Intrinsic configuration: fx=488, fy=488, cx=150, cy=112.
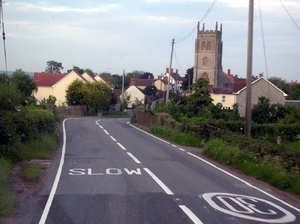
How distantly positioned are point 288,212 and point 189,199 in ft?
7.46

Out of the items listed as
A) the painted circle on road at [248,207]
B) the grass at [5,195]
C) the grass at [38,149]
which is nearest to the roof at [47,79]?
the grass at [38,149]

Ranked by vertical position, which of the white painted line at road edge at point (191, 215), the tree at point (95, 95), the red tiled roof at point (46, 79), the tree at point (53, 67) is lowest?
the white painted line at road edge at point (191, 215)

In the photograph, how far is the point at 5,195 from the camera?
36.3ft

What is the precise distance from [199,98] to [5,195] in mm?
38991

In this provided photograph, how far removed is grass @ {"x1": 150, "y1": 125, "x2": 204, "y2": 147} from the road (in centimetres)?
775

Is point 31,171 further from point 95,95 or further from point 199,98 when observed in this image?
point 95,95

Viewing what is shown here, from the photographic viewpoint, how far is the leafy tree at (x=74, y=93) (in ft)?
257

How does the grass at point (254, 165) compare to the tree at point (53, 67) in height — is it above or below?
below

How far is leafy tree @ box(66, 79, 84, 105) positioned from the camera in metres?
78.2

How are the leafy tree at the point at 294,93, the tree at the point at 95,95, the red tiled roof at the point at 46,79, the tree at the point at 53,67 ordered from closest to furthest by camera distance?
the tree at the point at 95,95
the red tiled roof at the point at 46,79
the leafy tree at the point at 294,93
the tree at the point at 53,67

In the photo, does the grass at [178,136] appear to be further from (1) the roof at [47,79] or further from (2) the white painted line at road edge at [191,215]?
(1) the roof at [47,79]

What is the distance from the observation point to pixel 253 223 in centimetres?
957

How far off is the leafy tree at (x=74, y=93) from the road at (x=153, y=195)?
5938 centimetres

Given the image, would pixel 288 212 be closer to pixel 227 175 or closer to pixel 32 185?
pixel 227 175
